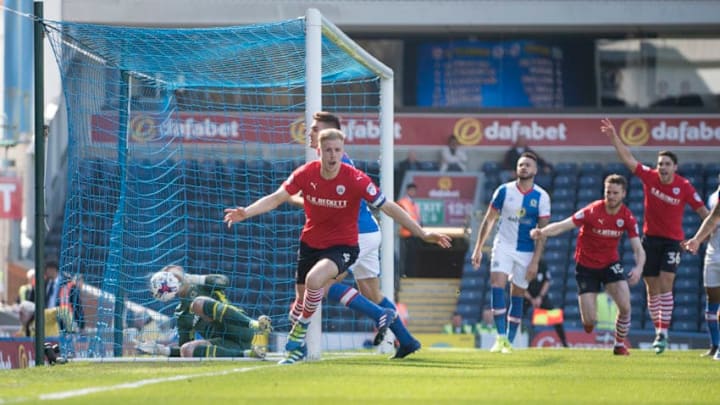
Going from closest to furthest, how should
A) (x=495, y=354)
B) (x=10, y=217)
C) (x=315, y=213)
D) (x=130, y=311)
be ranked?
(x=315, y=213) → (x=495, y=354) → (x=130, y=311) → (x=10, y=217)

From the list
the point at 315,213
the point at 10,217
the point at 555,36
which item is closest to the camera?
the point at 315,213

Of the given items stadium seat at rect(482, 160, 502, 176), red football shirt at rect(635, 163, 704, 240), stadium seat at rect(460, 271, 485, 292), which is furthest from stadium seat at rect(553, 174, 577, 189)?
red football shirt at rect(635, 163, 704, 240)

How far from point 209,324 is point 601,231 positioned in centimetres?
400

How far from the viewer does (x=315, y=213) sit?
1028 cm

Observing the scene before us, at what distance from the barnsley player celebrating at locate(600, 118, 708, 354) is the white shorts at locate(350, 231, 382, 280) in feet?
12.5

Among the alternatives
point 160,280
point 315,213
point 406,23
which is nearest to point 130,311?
point 160,280

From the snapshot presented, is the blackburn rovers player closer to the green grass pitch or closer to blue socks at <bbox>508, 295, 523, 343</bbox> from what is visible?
blue socks at <bbox>508, 295, 523, 343</bbox>

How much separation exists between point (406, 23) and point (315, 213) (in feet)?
54.0

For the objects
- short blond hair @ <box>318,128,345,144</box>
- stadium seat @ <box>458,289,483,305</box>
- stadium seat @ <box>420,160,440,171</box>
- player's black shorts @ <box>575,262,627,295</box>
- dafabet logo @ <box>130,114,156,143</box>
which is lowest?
stadium seat @ <box>458,289,483,305</box>

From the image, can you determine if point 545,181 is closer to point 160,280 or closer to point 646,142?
point 646,142

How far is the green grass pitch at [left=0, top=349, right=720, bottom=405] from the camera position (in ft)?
23.2

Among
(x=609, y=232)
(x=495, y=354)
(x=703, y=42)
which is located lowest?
(x=495, y=354)

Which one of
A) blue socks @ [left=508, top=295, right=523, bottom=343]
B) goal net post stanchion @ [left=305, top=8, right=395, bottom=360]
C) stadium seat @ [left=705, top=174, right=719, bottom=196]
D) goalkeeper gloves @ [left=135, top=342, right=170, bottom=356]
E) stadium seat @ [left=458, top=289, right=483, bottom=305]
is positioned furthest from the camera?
stadium seat @ [left=705, top=174, right=719, bottom=196]

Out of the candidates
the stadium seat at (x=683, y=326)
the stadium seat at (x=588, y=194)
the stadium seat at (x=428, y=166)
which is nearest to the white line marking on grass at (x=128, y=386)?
the stadium seat at (x=683, y=326)
